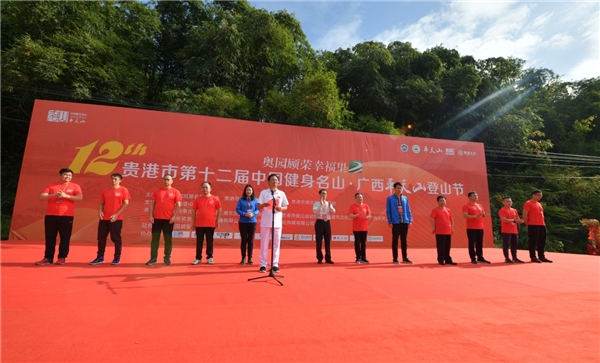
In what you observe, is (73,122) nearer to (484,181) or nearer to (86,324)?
(86,324)

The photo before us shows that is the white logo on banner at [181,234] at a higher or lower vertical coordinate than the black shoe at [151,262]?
higher

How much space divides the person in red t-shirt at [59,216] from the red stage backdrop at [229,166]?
2.95 metres

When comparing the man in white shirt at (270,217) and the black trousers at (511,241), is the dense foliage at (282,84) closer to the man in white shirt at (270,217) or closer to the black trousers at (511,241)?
Answer: the black trousers at (511,241)

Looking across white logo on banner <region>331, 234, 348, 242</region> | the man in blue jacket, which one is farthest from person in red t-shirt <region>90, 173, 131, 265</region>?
white logo on banner <region>331, 234, 348, 242</region>

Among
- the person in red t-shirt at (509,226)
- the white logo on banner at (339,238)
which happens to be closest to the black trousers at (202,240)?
the white logo on banner at (339,238)

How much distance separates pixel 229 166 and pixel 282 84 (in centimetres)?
497

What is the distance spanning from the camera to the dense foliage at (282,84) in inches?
332

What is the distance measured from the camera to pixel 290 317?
2.12 meters

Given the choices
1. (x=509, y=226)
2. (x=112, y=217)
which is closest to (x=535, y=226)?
(x=509, y=226)

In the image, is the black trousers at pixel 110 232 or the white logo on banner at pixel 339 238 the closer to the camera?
the black trousers at pixel 110 232

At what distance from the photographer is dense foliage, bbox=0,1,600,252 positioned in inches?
332

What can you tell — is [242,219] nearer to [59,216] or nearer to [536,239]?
[59,216]

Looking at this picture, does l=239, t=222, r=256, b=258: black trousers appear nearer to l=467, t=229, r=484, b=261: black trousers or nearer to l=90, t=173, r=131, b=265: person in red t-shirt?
l=90, t=173, r=131, b=265: person in red t-shirt

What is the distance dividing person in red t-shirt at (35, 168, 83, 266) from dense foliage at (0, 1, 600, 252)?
216 inches
